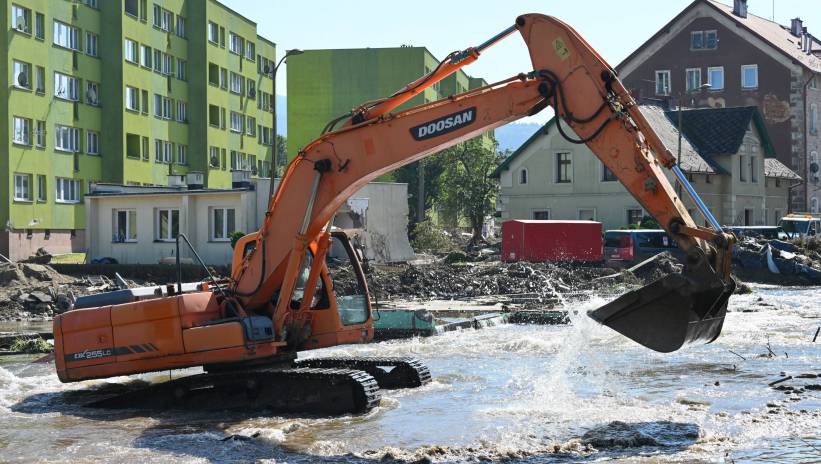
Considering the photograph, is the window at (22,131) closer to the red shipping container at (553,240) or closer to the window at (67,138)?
the window at (67,138)

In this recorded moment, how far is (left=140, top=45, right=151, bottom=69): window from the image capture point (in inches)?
2526

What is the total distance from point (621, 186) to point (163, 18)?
101 ft

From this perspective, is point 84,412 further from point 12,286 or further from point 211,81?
point 211,81

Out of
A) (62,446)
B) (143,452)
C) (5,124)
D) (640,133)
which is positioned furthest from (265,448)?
(5,124)

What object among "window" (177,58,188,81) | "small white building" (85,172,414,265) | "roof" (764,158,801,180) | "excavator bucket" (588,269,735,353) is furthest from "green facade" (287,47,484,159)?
"excavator bucket" (588,269,735,353)

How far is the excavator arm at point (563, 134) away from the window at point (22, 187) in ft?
134

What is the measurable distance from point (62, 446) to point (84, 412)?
2.31 m

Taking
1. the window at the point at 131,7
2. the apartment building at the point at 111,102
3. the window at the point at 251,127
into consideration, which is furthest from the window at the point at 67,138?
the window at the point at 251,127

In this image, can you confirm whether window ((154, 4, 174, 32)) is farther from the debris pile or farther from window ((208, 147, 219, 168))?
the debris pile

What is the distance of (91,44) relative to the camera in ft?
197

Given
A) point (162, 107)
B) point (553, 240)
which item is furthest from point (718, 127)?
point (162, 107)

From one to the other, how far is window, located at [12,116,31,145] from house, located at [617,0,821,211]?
3706 cm

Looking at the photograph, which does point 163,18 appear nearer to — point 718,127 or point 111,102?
point 111,102

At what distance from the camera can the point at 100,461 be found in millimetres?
11047
